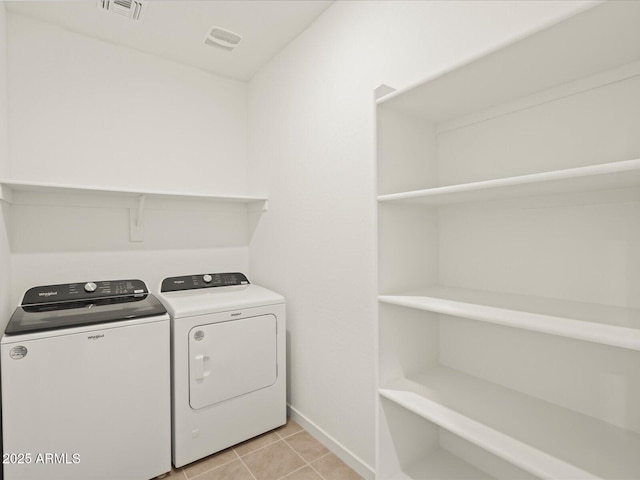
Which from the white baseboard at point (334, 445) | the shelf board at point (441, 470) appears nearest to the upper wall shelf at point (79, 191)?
the white baseboard at point (334, 445)

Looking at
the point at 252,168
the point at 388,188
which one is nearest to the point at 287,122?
the point at 252,168

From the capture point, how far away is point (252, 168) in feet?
9.15

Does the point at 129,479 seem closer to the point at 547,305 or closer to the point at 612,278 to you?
the point at 547,305

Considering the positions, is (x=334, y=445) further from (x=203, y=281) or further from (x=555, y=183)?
(x=555, y=183)

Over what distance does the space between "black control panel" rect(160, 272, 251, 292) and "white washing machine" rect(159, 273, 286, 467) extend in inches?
0.6

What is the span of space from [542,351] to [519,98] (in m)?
0.88

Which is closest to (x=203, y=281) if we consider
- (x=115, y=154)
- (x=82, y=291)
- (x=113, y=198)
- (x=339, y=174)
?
(x=82, y=291)

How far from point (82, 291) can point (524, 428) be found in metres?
2.25

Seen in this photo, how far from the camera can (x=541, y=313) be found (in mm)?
950

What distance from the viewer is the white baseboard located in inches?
68.1

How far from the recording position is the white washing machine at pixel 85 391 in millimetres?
1444

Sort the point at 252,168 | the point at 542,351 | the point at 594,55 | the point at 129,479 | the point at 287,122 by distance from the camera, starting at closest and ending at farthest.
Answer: the point at 594,55 < the point at 542,351 < the point at 129,479 < the point at 287,122 < the point at 252,168

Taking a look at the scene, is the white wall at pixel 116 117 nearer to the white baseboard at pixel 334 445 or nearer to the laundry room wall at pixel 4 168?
the laundry room wall at pixel 4 168

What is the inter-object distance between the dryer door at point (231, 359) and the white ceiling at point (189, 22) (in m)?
1.80
